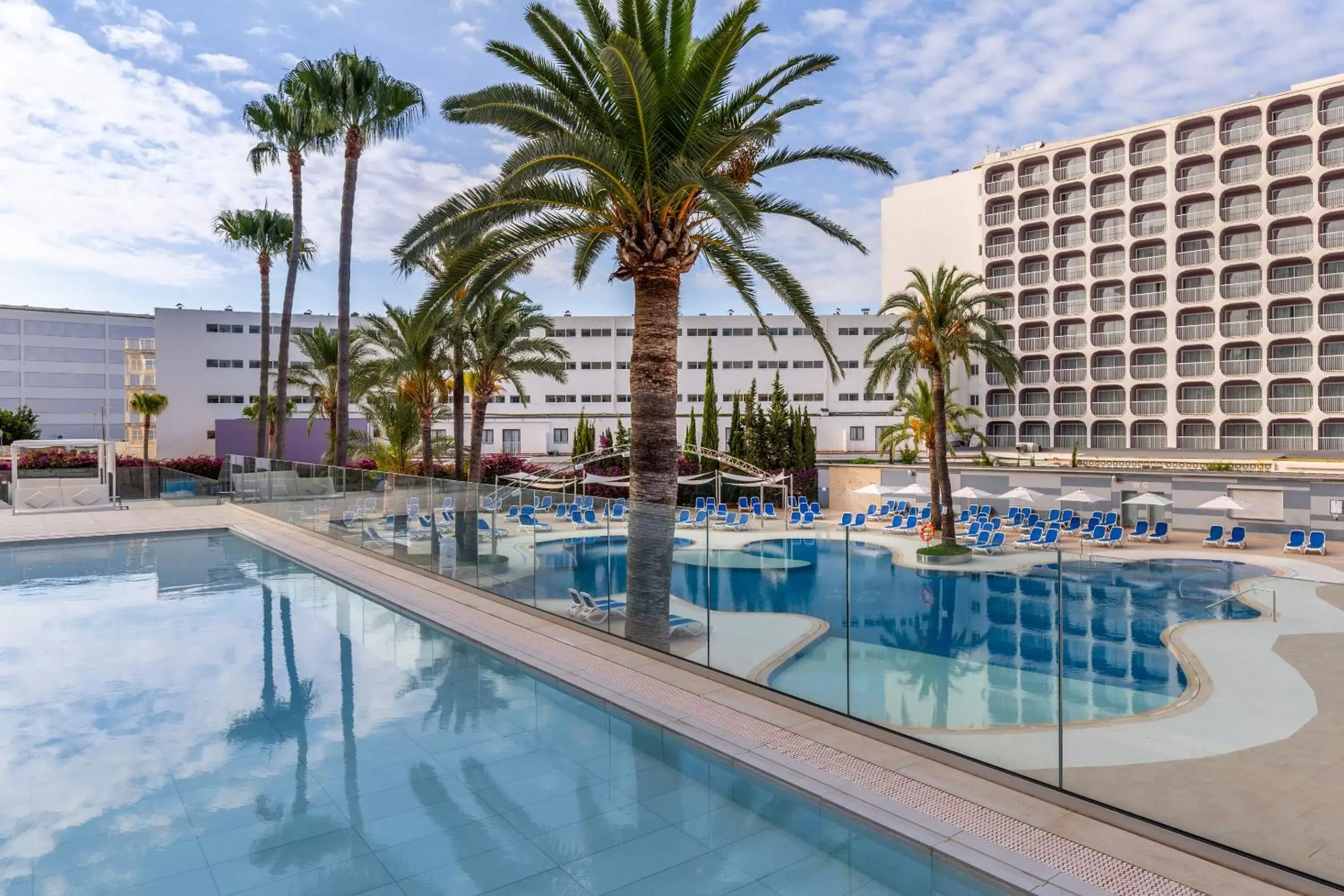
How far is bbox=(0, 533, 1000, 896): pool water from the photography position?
18.4 feet

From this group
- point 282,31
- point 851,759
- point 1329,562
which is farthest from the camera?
point 282,31

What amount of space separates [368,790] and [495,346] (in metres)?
17.4

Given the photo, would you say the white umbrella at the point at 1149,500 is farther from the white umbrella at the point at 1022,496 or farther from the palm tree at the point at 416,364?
the palm tree at the point at 416,364

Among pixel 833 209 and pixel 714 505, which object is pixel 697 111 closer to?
pixel 833 209

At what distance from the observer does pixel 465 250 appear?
38.9ft

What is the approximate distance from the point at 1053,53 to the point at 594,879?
104 ft

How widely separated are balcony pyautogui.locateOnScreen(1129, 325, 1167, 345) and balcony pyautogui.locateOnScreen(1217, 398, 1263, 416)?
5.06m

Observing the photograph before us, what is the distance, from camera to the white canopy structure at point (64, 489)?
29188 mm

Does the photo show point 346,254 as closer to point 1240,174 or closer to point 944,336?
point 944,336

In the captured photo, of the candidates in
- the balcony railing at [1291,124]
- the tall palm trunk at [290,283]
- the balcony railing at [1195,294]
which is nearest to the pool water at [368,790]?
the tall palm trunk at [290,283]

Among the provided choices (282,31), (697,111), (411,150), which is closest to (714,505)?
(411,150)

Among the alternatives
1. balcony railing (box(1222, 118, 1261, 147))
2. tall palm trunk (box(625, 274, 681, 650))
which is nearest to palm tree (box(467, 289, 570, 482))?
tall palm trunk (box(625, 274, 681, 650))

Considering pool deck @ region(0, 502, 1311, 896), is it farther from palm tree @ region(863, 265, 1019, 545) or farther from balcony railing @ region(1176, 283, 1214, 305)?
balcony railing @ region(1176, 283, 1214, 305)

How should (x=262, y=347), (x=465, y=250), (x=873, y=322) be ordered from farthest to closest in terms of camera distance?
1. (x=873, y=322)
2. (x=262, y=347)
3. (x=465, y=250)
